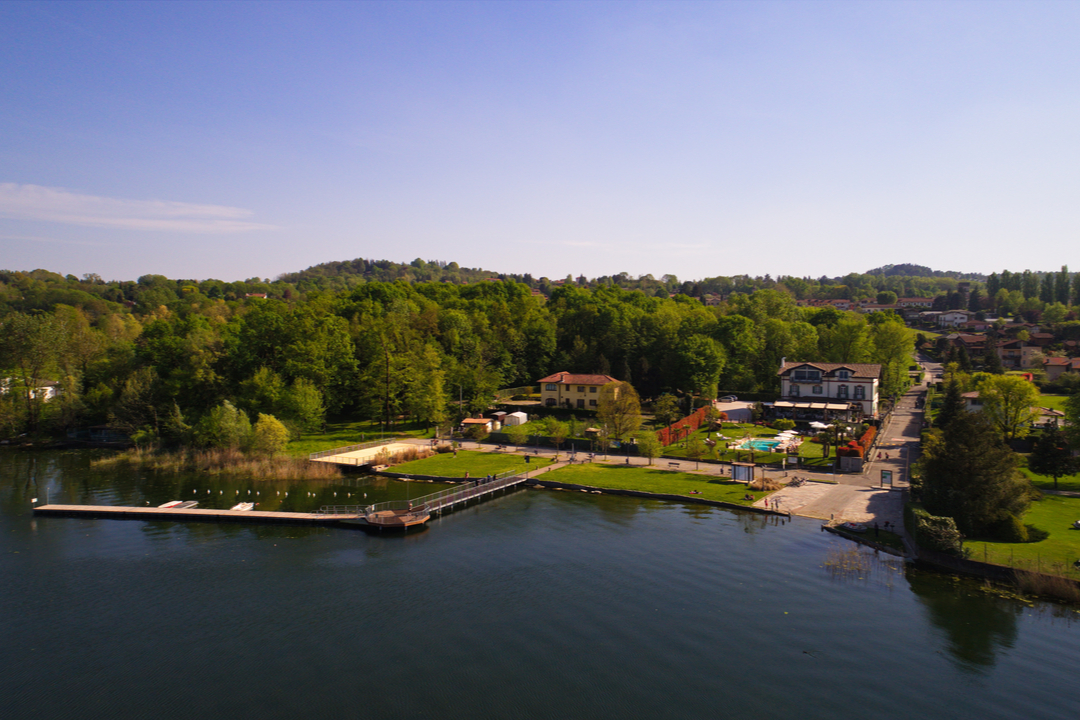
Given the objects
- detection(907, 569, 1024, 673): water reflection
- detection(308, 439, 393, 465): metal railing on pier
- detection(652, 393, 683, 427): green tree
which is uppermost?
detection(652, 393, 683, 427): green tree

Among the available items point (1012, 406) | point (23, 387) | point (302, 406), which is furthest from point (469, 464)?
point (23, 387)


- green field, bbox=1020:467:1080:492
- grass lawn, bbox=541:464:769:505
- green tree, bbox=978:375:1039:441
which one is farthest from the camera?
green tree, bbox=978:375:1039:441

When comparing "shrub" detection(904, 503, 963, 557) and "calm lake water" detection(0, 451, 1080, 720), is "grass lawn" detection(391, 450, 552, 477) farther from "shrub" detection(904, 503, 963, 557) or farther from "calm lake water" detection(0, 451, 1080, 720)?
"shrub" detection(904, 503, 963, 557)

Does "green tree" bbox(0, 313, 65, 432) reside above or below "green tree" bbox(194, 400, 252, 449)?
above

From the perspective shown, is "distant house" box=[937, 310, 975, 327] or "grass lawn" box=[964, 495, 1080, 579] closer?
"grass lawn" box=[964, 495, 1080, 579]

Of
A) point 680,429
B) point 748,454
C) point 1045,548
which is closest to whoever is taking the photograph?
point 1045,548

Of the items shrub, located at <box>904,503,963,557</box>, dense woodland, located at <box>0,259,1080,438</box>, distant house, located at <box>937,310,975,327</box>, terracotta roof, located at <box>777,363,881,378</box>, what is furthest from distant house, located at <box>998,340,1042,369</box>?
shrub, located at <box>904,503,963,557</box>

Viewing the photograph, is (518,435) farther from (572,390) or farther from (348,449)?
(572,390)
